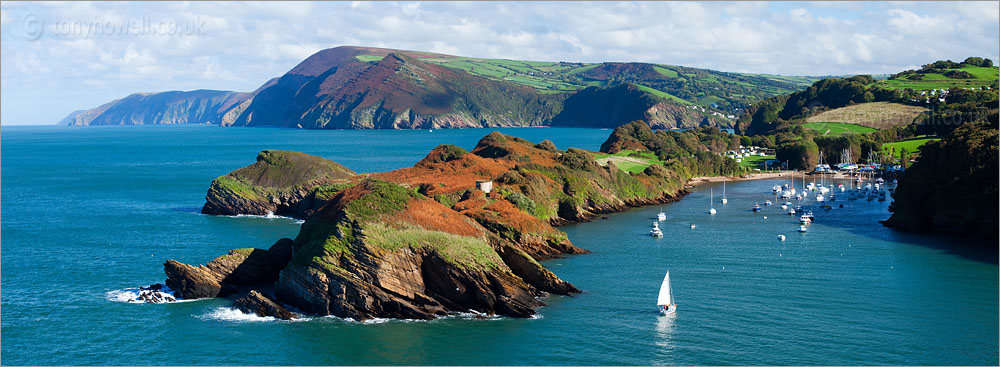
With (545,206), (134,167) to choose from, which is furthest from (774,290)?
(134,167)

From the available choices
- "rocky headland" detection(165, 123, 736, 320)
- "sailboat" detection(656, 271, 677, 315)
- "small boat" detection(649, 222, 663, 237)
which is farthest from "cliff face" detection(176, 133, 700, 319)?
"small boat" detection(649, 222, 663, 237)

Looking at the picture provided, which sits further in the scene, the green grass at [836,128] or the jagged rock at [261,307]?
the green grass at [836,128]

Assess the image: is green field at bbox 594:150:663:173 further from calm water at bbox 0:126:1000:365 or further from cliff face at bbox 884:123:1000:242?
cliff face at bbox 884:123:1000:242

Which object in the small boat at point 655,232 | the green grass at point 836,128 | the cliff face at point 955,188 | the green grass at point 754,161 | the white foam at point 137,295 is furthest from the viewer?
the green grass at point 836,128

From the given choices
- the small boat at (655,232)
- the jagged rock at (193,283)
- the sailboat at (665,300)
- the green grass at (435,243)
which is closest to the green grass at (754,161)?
the small boat at (655,232)

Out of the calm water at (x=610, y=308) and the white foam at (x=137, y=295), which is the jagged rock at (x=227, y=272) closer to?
the white foam at (x=137, y=295)


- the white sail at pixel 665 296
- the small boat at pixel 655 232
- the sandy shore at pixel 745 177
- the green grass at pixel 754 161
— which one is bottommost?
the white sail at pixel 665 296

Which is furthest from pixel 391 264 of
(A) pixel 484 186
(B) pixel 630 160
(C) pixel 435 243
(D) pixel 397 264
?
(B) pixel 630 160
